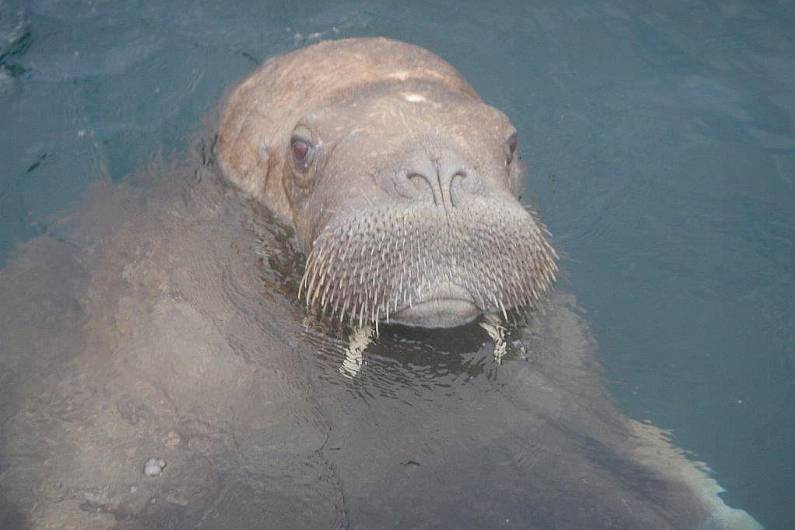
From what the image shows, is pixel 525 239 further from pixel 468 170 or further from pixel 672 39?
pixel 672 39

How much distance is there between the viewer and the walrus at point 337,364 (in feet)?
15.3

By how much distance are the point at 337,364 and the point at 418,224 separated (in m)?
1.17

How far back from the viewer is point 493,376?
17.5 feet

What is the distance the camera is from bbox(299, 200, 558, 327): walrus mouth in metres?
4.57

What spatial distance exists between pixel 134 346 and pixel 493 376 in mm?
2154

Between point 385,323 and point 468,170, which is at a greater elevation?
point 468,170

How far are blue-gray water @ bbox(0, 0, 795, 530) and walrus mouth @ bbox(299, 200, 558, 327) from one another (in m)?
1.50

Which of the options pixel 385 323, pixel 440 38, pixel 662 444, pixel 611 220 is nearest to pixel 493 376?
pixel 385 323

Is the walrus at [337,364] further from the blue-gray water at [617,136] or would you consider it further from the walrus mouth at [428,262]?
the blue-gray water at [617,136]

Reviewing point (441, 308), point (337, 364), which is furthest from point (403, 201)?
point (337, 364)

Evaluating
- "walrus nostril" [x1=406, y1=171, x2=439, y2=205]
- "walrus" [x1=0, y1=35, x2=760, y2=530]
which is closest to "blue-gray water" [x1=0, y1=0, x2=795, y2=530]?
"walrus" [x1=0, y1=35, x2=760, y2=530]

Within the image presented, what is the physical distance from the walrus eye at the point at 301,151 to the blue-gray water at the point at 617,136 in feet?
6.69

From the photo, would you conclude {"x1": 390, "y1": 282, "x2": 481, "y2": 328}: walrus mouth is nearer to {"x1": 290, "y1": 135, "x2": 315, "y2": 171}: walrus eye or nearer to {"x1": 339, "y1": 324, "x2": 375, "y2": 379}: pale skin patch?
{"x1": 339, "y1": 324, "x2": 375, "y2": 379}: pale skin patch

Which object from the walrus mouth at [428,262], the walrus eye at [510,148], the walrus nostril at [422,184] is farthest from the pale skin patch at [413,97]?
the walrus mouth at [428,262]
